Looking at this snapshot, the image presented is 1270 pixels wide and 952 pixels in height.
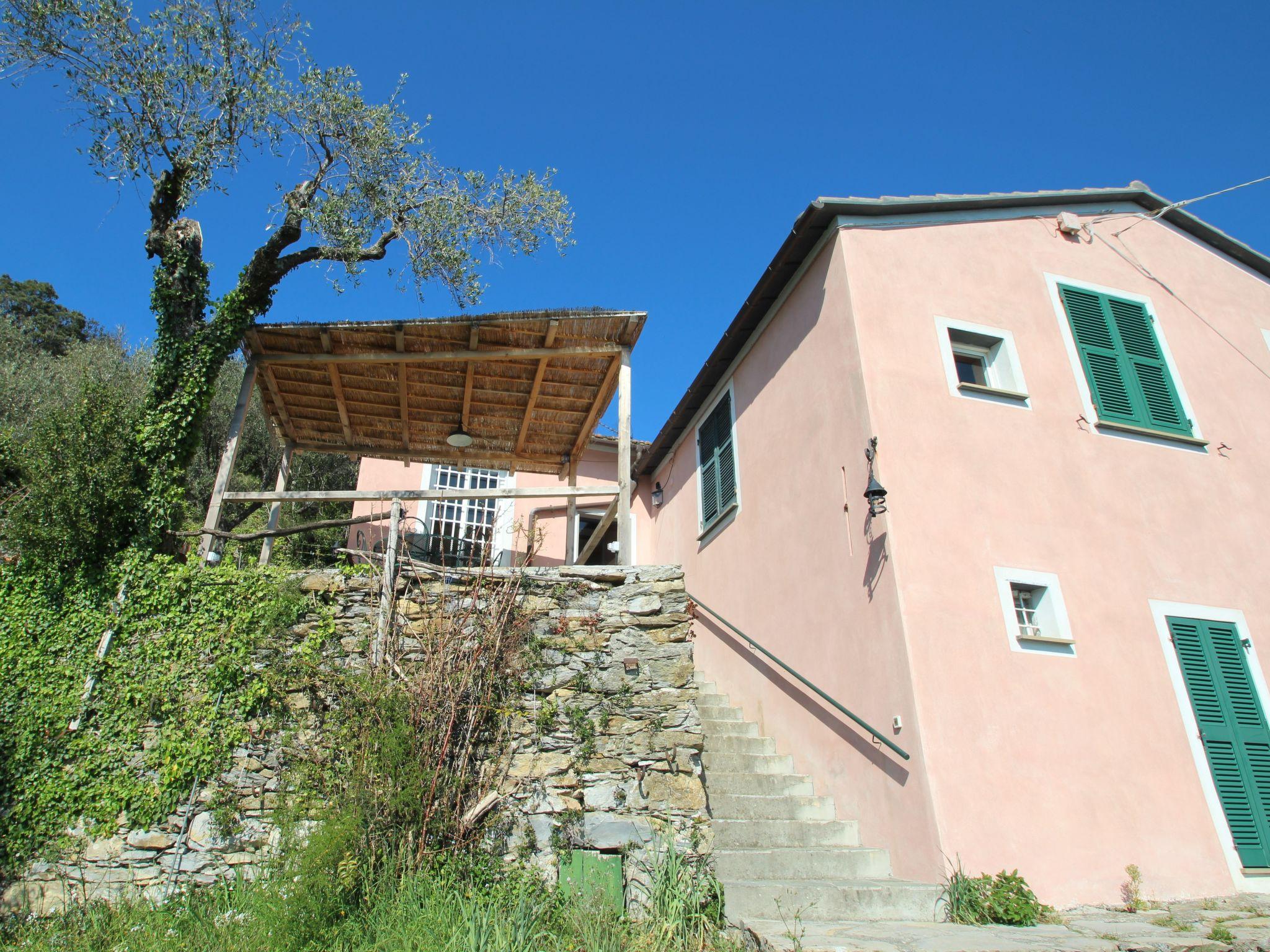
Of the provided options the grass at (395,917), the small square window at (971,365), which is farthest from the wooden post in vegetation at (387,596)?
the small square window at (971,365)

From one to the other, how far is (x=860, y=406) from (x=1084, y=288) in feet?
11.3

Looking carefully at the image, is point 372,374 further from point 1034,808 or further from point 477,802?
point 1034,808

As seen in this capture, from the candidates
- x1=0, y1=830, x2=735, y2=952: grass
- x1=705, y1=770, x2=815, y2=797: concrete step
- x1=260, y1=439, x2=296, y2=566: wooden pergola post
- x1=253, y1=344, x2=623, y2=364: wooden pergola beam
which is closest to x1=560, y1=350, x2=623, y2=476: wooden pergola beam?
x1=253, y1=344, x2=623, y2=364: wooden pergola beam

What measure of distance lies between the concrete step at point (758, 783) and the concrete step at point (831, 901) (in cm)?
118

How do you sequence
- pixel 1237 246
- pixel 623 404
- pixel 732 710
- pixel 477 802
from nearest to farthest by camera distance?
pixel 477 802, pixel 623 404, pixel 732 710, pixel 1237 246

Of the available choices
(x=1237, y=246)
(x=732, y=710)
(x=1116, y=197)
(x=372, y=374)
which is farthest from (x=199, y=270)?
(x=1237, y=246)

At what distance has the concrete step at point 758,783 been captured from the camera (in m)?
6.12

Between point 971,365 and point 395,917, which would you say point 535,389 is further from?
point 395,917

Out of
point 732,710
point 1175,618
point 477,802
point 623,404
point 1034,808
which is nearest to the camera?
point 477,802

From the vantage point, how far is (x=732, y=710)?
7715mm

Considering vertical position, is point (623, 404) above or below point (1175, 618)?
above

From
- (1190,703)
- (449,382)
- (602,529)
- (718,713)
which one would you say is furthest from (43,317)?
(1190,703)

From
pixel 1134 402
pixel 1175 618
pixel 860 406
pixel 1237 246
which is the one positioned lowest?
pixel 1175 618

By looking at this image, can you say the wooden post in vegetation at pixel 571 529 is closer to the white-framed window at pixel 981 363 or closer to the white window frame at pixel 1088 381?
the white-framed window at pixel 981 363
